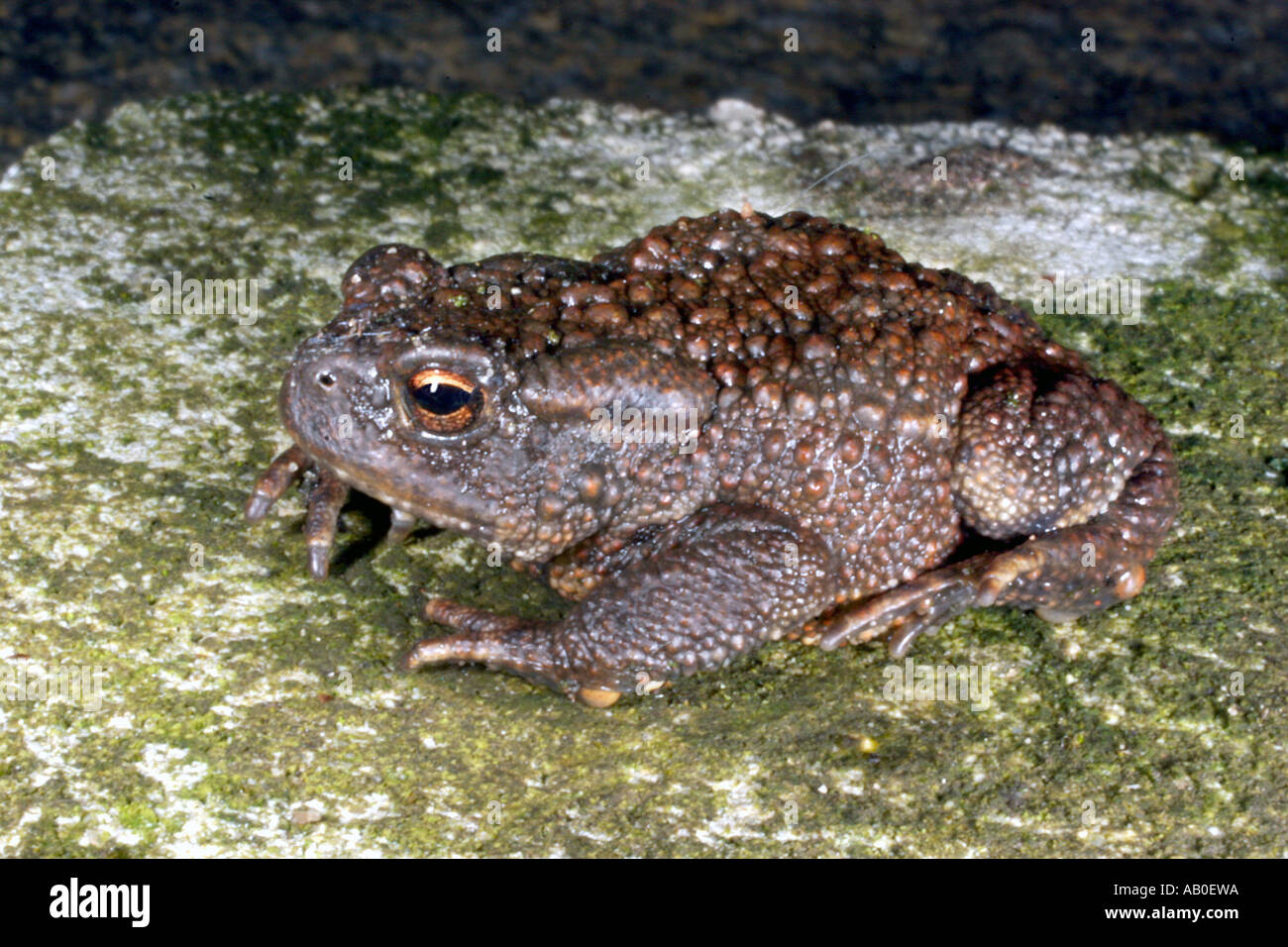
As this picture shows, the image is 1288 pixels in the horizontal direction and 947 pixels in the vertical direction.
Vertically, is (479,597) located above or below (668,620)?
below

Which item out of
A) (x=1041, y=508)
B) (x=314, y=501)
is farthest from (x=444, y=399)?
(x=1041, y=508)

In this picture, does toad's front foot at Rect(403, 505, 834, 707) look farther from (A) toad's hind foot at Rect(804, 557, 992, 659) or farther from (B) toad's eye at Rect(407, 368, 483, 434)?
(B) toad's eye at Rect(407, 368, 483, 434)

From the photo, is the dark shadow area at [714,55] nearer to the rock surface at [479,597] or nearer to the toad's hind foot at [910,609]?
the rock surface at [479,597]

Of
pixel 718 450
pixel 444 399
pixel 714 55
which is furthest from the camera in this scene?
pixel 714 55

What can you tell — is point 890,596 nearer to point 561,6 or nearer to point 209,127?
point 209,127

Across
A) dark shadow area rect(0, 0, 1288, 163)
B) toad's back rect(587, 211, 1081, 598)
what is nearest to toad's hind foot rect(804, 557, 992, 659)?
toad's back rect(587, 211, 1081, 598)

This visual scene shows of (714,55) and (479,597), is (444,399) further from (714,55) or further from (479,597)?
(714,55)

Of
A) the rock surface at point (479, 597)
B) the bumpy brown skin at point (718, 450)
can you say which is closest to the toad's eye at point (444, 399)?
the bumpy brown skin at point (718, 450)
